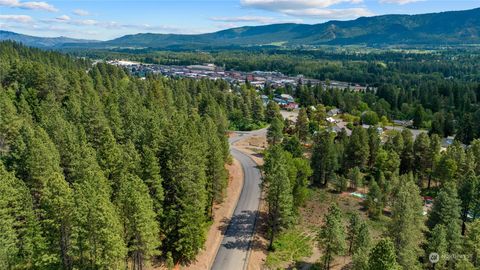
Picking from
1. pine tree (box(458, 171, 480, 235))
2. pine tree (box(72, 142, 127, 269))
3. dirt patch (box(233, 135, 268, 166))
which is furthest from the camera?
dirt patch (box(233, 135, 268, 166))

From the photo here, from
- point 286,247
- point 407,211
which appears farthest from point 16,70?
point 407,211

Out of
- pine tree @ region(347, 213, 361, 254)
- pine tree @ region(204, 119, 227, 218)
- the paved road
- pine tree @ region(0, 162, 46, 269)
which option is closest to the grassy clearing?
the paved road

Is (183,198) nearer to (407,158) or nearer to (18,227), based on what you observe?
(18,227)

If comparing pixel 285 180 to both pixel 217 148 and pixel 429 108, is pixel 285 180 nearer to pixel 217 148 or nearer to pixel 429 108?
pixel 217 148

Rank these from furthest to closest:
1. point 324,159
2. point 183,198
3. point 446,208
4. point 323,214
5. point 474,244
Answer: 1. point 324,159
2. point 323,214
3. point 446,208
4. point 474,244
5. point 183,198

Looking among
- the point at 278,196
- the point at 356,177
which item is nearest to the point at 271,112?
the point at 356,177

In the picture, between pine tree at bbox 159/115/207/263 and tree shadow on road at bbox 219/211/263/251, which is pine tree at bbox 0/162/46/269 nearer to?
pine tree at bbox 159/115/207/263

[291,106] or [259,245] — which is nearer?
[259,245]
